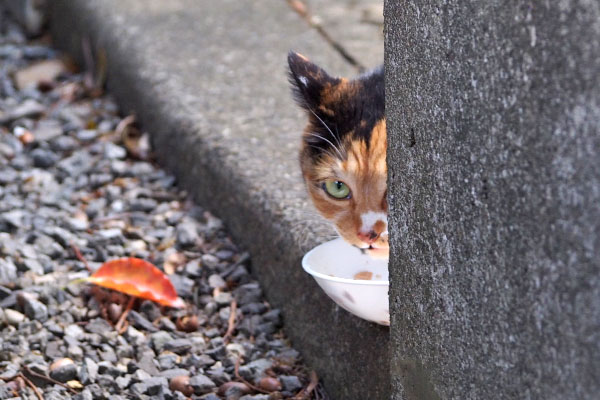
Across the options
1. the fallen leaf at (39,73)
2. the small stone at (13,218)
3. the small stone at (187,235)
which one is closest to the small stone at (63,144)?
the small stone at (13,218)

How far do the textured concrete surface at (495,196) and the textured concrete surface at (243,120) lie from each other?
0.49 m

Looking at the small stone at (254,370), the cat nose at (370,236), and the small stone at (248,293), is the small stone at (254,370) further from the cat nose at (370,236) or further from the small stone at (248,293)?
the cat nose at (370,236)

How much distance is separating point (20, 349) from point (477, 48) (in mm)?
1693

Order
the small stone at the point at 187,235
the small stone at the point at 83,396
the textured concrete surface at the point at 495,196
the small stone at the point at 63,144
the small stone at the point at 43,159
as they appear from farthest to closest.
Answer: the small stone at the point at 63,144, the small stone at the point at 43,159, the small stone at the point at 187,235, the small stone at the point at 83,396, the textured concrete surface at the point at 495,196

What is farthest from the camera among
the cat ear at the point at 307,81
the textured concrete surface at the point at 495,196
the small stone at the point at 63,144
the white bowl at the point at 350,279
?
the small stone at the point at 63,144

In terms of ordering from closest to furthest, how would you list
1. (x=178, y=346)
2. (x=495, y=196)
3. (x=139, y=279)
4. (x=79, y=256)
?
(x=495, y=196)
(x=178, y=346)
(x=139, y=279)
(x=79, y=256)

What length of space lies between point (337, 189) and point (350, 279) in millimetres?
379

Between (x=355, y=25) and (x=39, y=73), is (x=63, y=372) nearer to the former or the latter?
(x=355, y=25)

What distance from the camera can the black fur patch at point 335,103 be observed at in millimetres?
2391

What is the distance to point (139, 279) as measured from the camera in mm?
2811

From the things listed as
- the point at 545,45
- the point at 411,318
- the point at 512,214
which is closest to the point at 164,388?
the point at 411,318

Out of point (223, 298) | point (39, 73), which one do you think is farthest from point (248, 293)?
point (39, 73)

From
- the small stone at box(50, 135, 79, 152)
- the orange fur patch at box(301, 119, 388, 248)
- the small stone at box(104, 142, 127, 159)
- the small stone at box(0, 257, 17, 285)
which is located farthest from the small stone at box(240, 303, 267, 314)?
the small stone at box(50, 135, 79, 152)

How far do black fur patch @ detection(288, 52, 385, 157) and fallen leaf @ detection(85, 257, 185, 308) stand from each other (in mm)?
698
